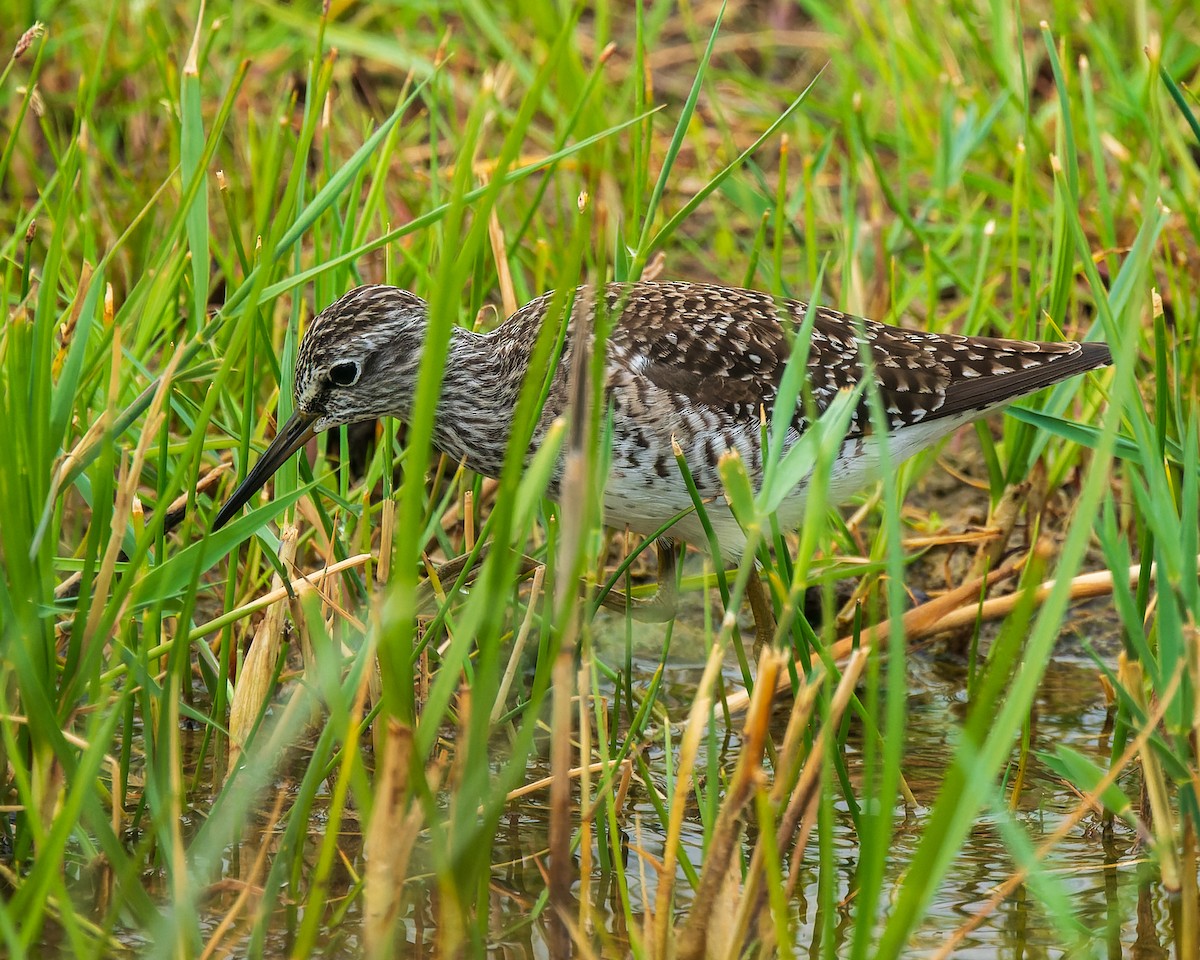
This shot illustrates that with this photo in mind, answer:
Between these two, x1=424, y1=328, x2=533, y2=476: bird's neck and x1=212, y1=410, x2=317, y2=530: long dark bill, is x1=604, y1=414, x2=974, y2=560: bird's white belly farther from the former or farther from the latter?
x1=212, y1=410, x2=317, y2=530: long dark bill

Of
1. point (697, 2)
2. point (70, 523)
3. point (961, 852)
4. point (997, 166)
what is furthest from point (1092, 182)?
point (70, 523)

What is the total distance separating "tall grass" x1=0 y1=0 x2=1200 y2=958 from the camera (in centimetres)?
269

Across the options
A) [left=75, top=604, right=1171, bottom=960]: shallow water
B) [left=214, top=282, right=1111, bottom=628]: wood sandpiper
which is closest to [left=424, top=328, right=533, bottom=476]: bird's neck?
[left=214, top=282, right=1111, bottom=628]: wood sandpiper

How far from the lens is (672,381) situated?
188 inches

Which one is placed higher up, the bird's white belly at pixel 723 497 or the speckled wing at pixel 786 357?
the speckled wing at pixel 786 357

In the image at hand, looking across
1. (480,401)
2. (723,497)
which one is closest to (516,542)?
(723,497)

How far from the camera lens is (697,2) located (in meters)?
9.16

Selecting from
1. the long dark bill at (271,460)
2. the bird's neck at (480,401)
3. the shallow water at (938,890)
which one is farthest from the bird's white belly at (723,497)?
the long dark bill at (271,460)

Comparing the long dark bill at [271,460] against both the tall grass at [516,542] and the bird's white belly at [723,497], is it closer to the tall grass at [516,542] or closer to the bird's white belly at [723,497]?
the tall grass at [516,542]

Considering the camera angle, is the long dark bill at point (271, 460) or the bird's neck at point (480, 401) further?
the bird's neck at point (480, 401)

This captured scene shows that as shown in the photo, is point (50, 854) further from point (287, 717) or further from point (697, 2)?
point (697, 2)

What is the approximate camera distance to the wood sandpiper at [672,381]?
4.65 m

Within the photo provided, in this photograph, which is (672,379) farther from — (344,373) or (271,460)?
(271,460)

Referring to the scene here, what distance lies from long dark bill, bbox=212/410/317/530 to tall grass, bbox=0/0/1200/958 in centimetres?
12
